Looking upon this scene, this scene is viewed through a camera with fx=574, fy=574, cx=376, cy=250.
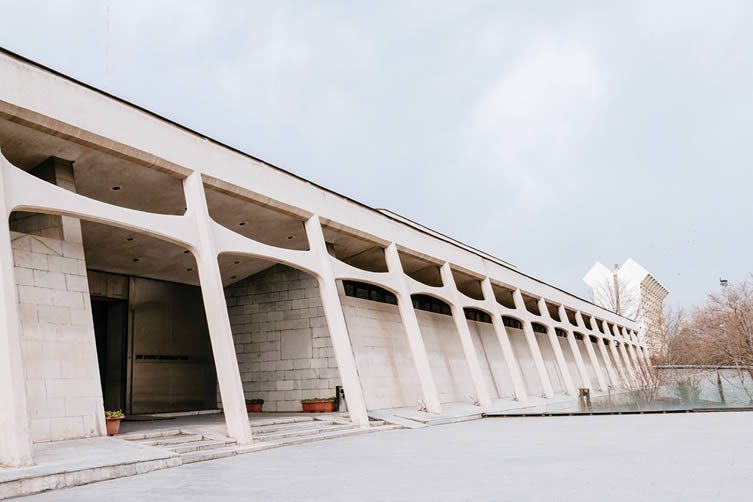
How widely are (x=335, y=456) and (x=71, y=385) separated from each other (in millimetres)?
5060

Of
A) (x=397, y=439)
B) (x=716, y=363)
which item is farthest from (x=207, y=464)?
(x=716, y=363)

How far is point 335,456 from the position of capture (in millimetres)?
9430

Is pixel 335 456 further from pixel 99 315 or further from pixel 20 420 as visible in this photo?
pixel 99 315

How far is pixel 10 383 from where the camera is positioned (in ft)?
25.4

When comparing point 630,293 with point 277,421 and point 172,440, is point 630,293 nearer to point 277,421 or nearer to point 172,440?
point 277,421

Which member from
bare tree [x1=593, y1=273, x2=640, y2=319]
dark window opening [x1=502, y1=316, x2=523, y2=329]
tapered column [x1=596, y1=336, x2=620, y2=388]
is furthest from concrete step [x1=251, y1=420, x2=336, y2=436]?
bare tree [x1=593, y1=273, x2=640, y2=319]

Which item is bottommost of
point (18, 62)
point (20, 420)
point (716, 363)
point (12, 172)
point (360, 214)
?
point (716, 363)

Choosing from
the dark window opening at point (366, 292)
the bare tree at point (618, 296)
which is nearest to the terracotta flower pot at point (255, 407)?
the dark window opening at point (366, 292)

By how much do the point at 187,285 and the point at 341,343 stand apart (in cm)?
846

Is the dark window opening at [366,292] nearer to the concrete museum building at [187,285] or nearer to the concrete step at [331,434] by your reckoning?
the concrete museum building at [187,285]

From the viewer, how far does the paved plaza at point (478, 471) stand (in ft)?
18.7

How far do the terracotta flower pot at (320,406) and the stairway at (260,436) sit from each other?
209cm

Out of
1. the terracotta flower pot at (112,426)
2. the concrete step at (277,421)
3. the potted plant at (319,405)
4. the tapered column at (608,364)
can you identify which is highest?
the terracotta flower pot at (112,426)

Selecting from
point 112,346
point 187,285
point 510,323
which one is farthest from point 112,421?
point 510,323
